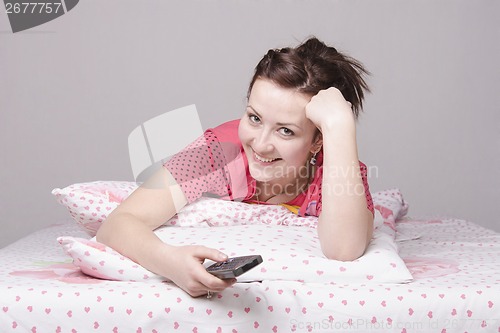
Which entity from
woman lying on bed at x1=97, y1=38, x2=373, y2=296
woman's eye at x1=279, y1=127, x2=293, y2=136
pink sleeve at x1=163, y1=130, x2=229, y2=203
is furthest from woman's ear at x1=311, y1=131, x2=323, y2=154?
pink sleeve at x1=163, y1=130, x2=229, y2=203

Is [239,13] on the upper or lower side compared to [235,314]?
upper

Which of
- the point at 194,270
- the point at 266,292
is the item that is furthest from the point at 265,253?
the point at 194,270

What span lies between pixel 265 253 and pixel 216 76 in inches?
88.6

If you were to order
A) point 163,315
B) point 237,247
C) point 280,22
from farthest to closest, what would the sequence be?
1. point 280,22
2. point 237,247
3. point 163,315

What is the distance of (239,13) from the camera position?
3727 millimetres

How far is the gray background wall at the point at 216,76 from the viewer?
372cm

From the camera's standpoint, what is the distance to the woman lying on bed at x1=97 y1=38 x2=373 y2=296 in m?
1.63

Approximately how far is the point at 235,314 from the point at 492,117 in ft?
9.13

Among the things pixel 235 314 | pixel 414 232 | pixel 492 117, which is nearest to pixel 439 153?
pixel 492 117

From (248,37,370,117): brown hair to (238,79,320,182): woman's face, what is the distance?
0.03 m

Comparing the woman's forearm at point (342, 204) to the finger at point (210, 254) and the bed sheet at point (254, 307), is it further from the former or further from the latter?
the finger at point (210, 254)

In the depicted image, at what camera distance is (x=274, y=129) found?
1.86 metres

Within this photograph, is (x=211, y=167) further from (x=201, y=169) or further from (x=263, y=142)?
(x=263, y=142)

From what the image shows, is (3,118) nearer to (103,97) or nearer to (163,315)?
(103,97)
